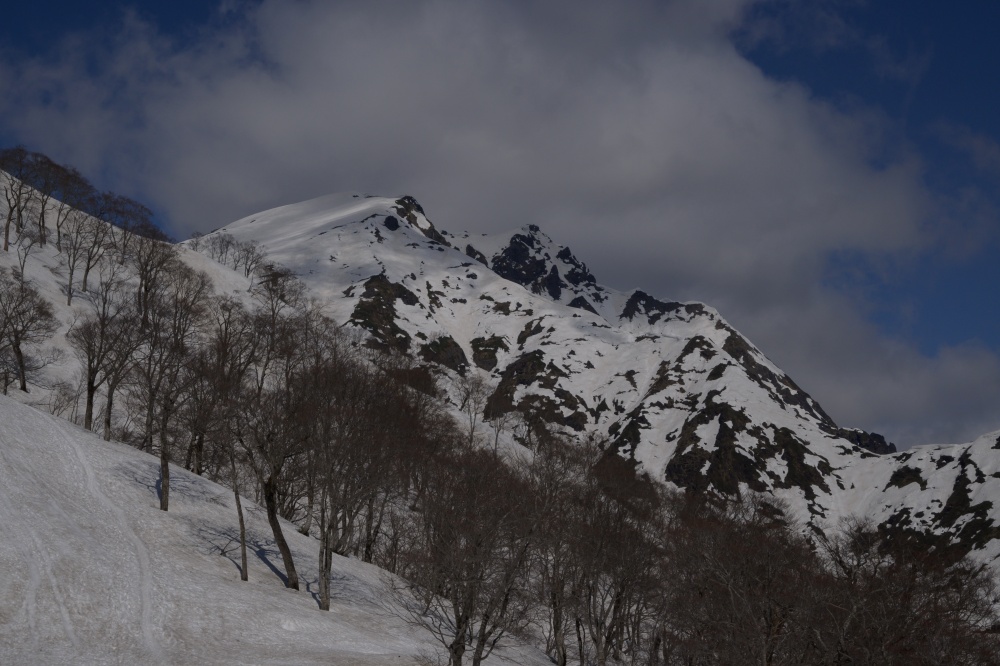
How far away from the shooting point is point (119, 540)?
30484 mm

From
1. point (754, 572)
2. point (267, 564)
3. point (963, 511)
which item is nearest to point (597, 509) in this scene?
point (754, 572)

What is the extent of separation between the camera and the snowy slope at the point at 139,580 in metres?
23.7

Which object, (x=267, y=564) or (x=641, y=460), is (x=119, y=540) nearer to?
(x=267, y=564)

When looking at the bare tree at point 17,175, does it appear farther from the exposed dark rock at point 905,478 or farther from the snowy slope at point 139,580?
the exposed dark rock at point 905,478

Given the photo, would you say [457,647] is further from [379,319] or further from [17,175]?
[379,319]

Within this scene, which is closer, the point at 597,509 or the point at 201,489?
the point at 201,489

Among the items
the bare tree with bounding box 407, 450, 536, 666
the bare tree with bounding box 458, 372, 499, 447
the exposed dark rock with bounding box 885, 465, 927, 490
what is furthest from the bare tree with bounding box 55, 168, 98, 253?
the exposed dark rock with bounding box 885, 465, 927, 490

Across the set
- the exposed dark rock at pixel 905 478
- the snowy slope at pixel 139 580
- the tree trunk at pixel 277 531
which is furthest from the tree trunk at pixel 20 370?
the exposed dark rock at pixel 905 478

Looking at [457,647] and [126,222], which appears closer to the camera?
[457,647]

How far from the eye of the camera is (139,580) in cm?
2794

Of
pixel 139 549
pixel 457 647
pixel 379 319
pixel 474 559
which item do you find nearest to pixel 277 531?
pixel 139 549

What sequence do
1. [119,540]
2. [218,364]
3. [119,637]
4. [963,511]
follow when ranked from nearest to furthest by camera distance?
[119,637] < [119,540] < [218,364] < [963,511]

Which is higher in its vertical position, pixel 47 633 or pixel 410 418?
pixel 410 418

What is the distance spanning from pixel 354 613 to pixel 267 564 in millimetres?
6196
